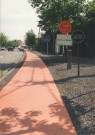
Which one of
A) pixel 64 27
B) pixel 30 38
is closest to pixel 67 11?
pixel 64 27

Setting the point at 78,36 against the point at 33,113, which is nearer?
the point at 33,113

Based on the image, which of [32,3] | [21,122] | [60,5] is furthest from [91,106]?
[32,3]

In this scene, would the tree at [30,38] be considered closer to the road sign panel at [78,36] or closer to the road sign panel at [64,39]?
the road sign panel at [64,39]

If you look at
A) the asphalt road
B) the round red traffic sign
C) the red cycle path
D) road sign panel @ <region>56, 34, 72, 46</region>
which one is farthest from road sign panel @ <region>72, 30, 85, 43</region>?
the asphalt road

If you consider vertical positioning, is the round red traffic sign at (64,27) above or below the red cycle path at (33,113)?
above

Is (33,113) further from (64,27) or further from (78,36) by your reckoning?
(64,27)

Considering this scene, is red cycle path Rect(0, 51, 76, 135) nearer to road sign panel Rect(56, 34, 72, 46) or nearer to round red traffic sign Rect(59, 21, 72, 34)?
road sign panel Rect(56, 34, 72, 46)

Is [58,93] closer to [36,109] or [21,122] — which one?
[36,109]

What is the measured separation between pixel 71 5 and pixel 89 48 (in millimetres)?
6282

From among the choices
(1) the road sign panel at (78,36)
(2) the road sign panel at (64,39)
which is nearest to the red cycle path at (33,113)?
(1) the road sign panel at (78,36)

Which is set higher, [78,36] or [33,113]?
[78,36]

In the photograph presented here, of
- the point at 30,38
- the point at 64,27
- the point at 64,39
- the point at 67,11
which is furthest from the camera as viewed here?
the point at 30,38

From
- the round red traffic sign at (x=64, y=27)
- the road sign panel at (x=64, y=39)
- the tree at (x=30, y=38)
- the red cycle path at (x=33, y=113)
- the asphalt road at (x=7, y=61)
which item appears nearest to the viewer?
the red cycle path at (x=33, y=113)

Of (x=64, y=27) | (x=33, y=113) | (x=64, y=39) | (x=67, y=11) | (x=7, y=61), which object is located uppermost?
(x=67, y=11)
